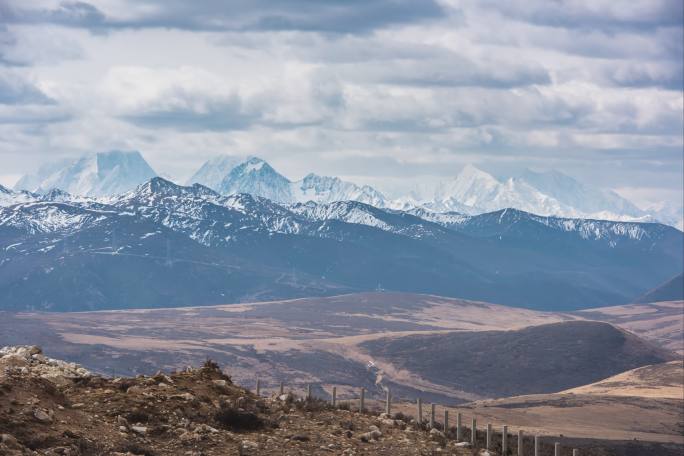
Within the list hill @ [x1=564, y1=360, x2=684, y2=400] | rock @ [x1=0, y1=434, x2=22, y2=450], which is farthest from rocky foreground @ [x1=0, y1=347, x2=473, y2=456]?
hill @ [x1=564, y1=360, x2=684, y2=400]

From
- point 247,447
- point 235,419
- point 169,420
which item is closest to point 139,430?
point 169,420

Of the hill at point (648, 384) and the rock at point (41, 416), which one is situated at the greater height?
the rock at point (41, 416)

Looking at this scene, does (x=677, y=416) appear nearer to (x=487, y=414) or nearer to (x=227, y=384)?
(x=487, y=414)

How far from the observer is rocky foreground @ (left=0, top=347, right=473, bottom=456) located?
31641mm

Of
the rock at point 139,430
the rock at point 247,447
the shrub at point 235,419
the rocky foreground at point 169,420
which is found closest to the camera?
the rocky foreground at point 169,420

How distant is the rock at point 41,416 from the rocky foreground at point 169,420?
3cm

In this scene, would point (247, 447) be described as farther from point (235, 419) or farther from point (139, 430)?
point (139, 430)

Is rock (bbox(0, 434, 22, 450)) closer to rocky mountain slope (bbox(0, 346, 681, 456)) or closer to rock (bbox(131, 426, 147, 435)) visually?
rocky mountain slope (bbox(0, 346, 681, 456))

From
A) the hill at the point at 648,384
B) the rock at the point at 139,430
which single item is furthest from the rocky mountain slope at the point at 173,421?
the hill at the point at 648,384

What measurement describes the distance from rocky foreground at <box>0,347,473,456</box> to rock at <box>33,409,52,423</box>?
27mm

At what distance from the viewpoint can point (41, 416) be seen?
105 ft

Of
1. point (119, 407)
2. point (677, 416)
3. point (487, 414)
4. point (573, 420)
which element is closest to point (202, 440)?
point (119, 407)

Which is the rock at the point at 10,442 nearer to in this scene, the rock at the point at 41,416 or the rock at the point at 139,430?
the rock at the point at 41,416

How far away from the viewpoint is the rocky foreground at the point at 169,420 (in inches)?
1246
